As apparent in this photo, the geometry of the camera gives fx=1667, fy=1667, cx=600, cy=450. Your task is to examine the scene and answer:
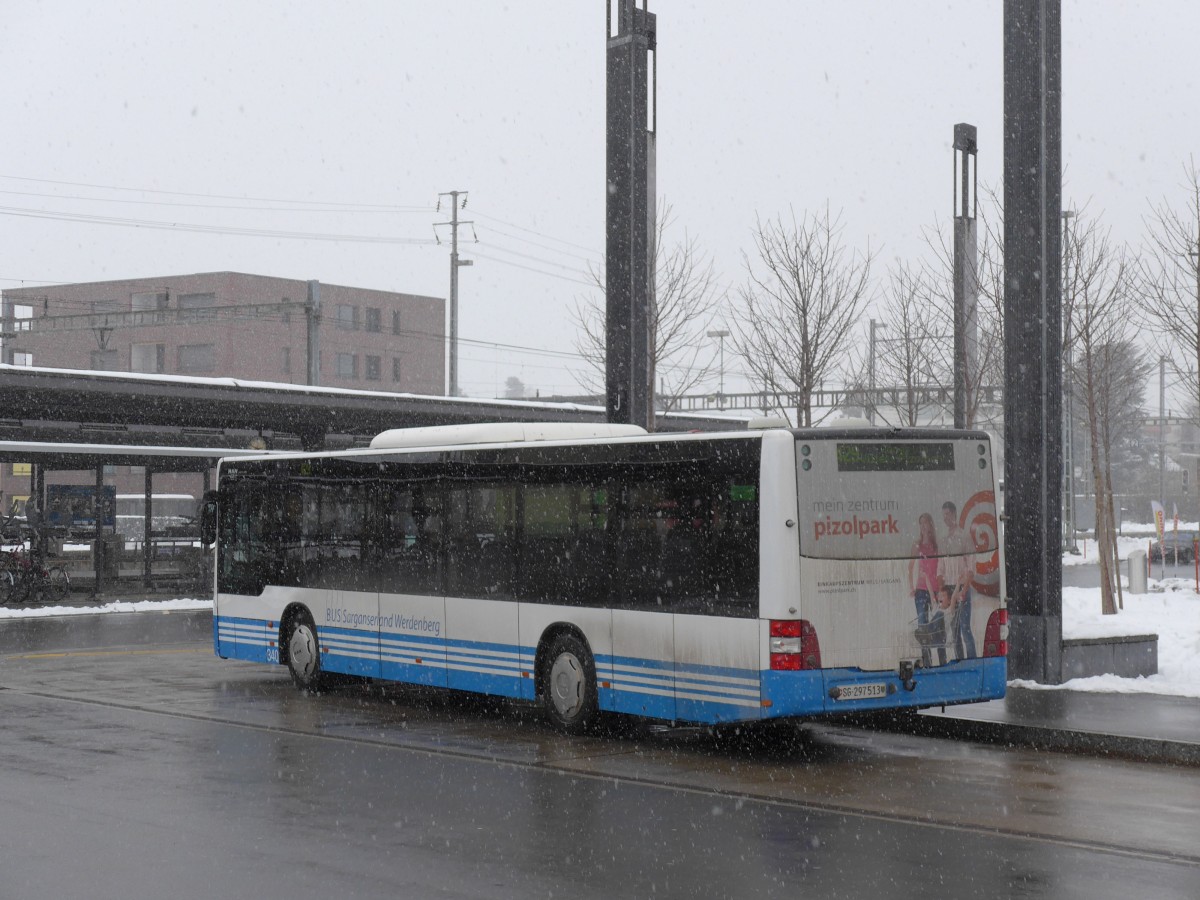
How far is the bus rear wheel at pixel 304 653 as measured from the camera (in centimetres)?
1825

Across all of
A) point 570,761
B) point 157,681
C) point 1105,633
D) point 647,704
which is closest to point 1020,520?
point 1105,633

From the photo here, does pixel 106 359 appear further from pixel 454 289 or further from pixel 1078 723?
pixel 1078 723

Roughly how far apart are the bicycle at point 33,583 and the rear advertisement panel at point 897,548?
83.4ft

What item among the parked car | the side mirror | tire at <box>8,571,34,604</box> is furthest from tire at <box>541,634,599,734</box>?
the parked car

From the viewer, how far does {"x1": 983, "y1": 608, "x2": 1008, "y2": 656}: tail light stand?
13.7 m

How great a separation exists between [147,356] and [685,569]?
87.2m

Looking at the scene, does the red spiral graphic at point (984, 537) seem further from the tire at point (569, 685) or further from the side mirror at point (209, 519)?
the side mirror at point (209, 519)

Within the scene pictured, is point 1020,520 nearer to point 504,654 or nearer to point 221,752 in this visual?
point 504,654

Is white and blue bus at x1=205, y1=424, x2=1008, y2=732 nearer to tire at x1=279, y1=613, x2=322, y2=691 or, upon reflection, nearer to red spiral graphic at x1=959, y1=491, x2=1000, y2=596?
red spiral graphic at x1=959, y1=491, x2=1000, y2=596

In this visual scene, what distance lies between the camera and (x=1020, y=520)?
643 inches

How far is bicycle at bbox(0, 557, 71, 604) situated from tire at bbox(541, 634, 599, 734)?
73.4 ft

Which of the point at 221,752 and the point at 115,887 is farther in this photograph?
the point at 221,752

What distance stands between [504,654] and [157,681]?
5.58 metres

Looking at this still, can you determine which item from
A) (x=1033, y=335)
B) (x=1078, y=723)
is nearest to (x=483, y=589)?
(x=1078, y=723)
